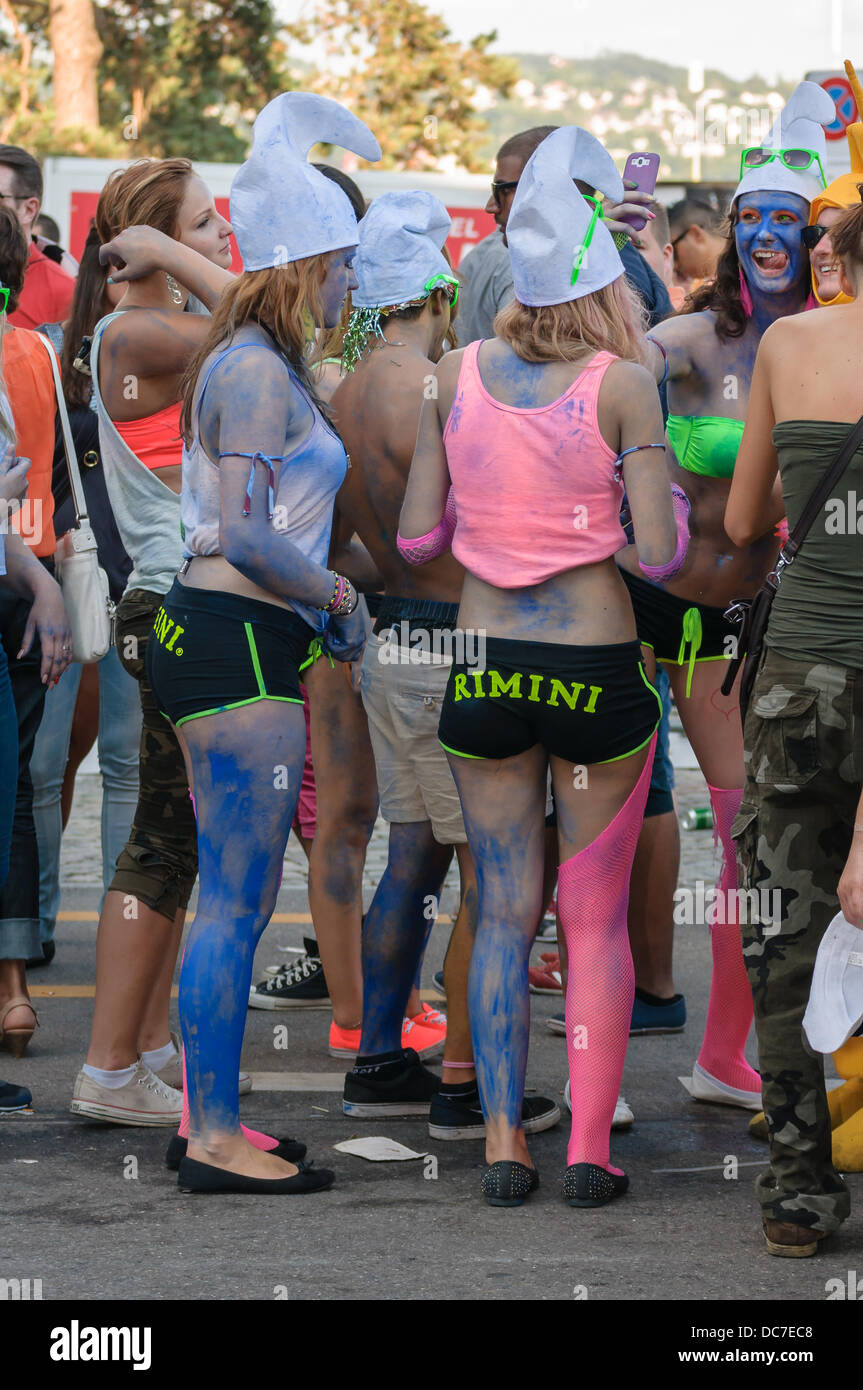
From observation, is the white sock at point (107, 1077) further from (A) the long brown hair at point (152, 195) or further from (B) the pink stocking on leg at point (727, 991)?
(A) the long brown hair at point (152, 195)

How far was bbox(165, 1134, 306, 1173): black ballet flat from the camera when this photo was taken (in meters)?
3.97

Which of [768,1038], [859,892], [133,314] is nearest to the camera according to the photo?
[859,892]

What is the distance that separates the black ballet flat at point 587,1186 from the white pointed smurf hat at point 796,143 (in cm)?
243

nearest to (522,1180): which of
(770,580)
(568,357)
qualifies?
(770,580)

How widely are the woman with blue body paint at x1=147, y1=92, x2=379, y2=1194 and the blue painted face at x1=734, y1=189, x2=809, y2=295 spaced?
3.91ft

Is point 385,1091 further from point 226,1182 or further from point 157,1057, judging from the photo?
point 226,1182

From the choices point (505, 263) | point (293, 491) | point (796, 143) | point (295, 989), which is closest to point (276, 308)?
point (293, 491)

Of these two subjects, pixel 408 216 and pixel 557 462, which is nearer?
pixel 557 462

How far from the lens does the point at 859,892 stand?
3320 millimetres

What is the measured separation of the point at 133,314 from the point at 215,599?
39.0 inches

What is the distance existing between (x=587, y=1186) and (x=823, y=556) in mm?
1408

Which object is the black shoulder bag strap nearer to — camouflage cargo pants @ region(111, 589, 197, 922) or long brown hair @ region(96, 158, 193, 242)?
camouflage cargo pants @ region(111, 589, 197, 922)

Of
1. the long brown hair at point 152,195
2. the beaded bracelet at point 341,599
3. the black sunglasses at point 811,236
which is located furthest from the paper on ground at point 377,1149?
the black sunglasses at point 811,236

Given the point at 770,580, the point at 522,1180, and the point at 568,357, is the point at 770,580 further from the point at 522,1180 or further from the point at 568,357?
the point at 522,1180
